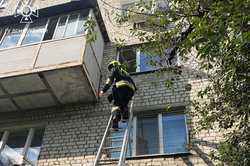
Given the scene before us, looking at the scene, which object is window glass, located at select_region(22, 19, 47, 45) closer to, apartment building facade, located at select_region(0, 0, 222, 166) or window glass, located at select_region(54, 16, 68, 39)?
apartment building facade, located at select_region(0, 0, 222, 166)

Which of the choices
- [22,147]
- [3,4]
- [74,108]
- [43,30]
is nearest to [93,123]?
[74,108]

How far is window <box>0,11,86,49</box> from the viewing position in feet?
31.3

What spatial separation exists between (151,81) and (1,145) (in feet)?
11.8

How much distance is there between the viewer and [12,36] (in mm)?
10039

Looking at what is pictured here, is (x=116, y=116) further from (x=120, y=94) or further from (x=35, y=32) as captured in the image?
(x=35, y=32)

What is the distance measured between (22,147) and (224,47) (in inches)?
202

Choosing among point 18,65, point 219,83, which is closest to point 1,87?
point 18,65

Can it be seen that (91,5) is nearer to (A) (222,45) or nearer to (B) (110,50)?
(B) (110,50)

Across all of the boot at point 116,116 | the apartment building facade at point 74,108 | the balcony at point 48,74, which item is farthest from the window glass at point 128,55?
the boot at point 116,116

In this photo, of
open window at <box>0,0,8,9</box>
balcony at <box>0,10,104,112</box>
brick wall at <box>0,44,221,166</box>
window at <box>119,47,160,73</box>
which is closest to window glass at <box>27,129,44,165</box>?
brick wall at <box>0,44,221,166</box>

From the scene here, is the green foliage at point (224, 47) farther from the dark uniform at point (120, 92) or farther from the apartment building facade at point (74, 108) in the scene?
the apartment building facade at point (74, 108)

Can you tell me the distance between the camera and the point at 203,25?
4.76m

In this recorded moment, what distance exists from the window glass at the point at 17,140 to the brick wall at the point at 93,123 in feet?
0.70

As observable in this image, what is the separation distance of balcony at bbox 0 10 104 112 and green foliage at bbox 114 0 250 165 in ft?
6.51
